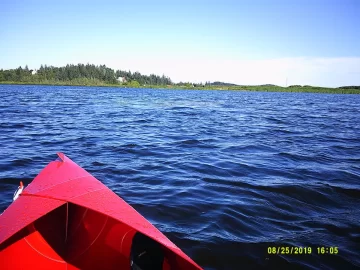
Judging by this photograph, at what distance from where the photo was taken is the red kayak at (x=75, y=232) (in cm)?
249

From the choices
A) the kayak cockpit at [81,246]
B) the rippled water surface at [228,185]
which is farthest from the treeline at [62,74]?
the kayak cockpit at [81,246]

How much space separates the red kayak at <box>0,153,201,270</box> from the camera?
2486mm

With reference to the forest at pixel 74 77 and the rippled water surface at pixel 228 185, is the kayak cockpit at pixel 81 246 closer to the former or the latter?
the rippled water surface at pixel 228 185

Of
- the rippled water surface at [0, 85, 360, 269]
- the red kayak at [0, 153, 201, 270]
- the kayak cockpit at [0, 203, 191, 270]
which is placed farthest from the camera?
the rippled water surface at [0, 85, 360, 269]

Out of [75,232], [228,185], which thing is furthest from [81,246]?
[228,185]

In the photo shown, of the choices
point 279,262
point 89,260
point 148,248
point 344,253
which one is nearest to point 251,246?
point 279,262

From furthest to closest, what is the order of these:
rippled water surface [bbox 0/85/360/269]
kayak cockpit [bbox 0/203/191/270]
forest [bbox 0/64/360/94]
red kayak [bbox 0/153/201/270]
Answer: forest [bbox 0/64/360/94]
rippled water surface [bbox 0/85/360/269]
kayak cockpit [bbox 0/203/191/270]
red kayak [bbox 0/153/201/270]

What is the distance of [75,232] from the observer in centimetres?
354

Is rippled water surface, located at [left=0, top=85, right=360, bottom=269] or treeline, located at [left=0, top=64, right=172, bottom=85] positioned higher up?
treeline, located at [left=0, top=64, right=172, bottom=85]

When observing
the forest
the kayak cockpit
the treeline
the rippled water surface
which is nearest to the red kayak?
the kayak cockpit

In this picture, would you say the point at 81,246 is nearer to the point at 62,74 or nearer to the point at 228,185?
the point at 228,185

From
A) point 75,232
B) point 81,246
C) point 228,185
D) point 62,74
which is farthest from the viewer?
point 62,74

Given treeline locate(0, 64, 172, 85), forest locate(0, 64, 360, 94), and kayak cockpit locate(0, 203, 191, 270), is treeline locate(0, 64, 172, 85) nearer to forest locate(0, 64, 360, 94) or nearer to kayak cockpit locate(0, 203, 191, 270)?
forest locate(0, 64, 360, 94)

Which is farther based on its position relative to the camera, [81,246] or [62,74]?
[62,74]
